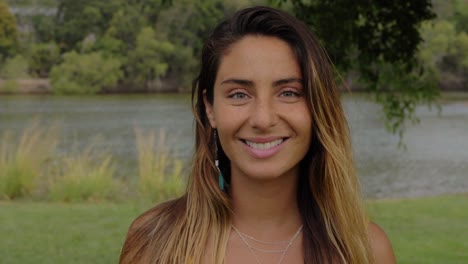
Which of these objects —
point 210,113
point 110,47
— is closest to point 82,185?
point 210,113

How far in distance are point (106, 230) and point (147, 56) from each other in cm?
2073

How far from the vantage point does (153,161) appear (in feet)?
37.3

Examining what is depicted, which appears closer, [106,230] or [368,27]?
[368,27]

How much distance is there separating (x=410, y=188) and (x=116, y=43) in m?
18.0

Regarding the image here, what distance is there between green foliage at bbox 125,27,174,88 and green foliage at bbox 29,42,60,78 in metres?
2.77

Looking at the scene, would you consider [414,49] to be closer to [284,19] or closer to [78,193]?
→ [284,19]

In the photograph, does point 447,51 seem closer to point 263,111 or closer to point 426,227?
point 426,227

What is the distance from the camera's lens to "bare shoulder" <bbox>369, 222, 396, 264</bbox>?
2.31 meters

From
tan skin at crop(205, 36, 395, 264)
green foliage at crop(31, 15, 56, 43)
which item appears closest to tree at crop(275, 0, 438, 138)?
tan skin at crop(205, 36, 395, 264)

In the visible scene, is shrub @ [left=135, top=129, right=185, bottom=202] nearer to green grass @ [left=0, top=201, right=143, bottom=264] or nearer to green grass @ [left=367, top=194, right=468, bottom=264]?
green grass @ [left=0, top=201, right=143, bottom=264]

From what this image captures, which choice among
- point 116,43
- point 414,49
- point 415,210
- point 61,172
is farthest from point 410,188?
point 116,43

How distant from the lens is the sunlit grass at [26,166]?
435 inches

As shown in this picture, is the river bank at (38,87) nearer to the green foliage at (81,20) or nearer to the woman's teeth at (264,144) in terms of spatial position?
the green foliage at (81,20)

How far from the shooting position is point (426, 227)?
27.5 feet
